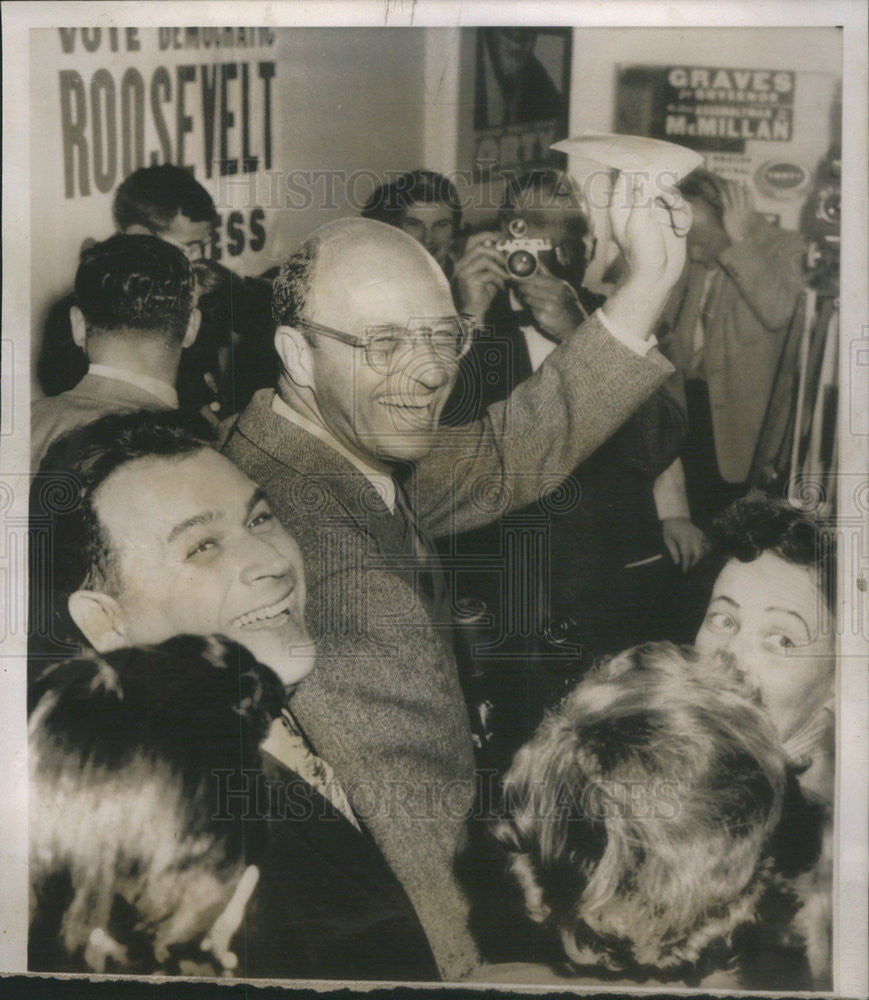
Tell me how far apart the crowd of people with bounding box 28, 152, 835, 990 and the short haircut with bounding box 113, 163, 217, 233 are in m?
0.01

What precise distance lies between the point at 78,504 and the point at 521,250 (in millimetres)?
1430

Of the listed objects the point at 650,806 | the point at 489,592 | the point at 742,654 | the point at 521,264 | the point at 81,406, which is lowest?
the point at 650,806

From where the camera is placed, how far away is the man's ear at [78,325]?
262cm

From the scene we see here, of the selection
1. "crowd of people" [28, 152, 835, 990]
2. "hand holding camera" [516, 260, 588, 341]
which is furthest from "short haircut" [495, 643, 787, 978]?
"hand holding camera" [516, 260, 588, 341]

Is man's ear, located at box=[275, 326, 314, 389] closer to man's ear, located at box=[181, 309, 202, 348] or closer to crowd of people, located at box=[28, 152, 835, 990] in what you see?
crowd of people, located at box=[28, 152, 835, 990]

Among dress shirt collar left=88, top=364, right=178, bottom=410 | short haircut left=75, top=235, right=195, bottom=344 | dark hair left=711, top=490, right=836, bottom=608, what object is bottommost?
dark hair left=711, top=490, right=836, bottom=608

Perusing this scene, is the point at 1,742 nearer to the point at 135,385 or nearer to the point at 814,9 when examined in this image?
the point at 135,385

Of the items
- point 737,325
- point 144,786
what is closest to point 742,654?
point 737,325

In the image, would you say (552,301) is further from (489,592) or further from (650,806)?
(650,806)

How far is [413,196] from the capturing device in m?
2.55

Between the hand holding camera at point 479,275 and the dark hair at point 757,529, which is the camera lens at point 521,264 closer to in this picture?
the hand holding camera at point 479,275

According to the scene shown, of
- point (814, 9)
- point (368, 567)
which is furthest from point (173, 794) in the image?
point (814, 9)

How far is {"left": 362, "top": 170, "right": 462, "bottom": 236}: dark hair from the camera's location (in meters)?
2.55

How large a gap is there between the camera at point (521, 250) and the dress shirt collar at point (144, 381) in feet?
3.26
